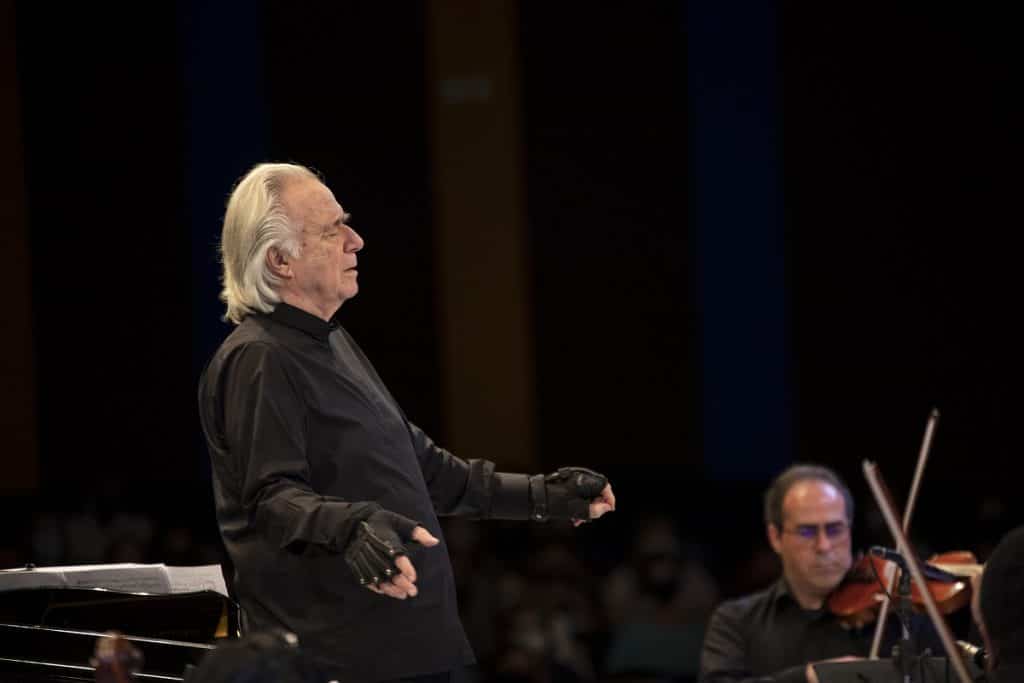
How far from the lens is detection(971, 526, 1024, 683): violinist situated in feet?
5.19

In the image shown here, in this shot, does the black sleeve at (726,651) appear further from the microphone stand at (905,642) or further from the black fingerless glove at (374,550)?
the black fingerless glove at (374,550)

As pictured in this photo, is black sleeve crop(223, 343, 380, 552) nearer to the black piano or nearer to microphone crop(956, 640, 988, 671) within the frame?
the black piano

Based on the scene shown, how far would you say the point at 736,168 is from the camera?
5.28 metres

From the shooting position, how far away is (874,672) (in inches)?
97.4

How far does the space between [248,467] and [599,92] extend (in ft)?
12.4

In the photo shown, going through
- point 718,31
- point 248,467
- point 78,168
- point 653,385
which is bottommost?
point 653,385

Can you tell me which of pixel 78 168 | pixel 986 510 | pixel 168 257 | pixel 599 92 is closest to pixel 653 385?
pixel 599 92

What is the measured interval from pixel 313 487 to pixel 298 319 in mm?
224

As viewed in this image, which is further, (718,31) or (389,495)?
(718,31)

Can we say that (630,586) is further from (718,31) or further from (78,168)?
(78,168)

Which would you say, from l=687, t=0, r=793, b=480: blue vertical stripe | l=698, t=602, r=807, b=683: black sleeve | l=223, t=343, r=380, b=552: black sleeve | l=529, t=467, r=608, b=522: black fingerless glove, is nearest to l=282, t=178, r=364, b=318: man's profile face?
l=223, t=343, r=380, b=552: black sleeve

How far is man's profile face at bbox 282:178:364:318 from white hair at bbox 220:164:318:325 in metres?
0.01

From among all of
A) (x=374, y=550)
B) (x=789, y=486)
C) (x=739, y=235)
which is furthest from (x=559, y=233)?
(x=374, y=550)

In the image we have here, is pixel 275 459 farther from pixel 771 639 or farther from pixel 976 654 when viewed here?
pixel 771 639
